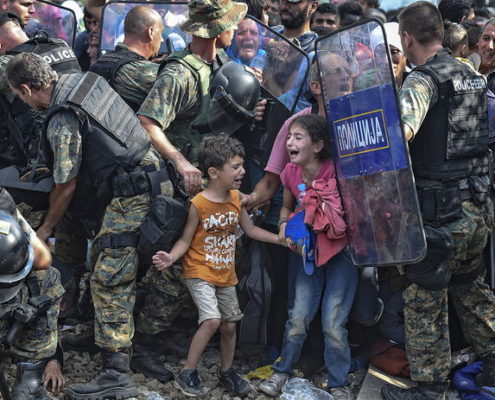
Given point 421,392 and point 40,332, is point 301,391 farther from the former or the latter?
point 40,332

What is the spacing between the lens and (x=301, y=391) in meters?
4.66

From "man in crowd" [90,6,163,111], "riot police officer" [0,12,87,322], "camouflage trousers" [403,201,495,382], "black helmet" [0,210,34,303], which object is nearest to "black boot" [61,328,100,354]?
"riot police officer" [0,12,87,322]

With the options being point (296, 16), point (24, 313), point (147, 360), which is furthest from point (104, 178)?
point (296, 16)

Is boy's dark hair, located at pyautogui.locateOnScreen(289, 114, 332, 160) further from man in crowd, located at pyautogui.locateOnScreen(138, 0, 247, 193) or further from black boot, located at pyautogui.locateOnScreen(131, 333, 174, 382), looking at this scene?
black boot, located at pyautogui.locateOnScreen(131, 333, 174, 382)

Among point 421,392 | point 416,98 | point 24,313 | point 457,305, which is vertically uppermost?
point 416,98

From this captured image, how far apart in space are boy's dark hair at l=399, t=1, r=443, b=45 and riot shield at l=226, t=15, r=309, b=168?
2.42 ft

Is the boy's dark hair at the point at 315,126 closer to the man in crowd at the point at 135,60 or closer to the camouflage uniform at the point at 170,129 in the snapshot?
the camouflage uniform at the point at 170,129

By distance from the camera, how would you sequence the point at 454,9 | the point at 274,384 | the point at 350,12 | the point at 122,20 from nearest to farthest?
the point at 274,384 → the point at 122,20 → the point at 454,9 → the point at 350,12

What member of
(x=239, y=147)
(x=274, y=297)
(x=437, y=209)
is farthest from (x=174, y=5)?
(x=437, y=209)

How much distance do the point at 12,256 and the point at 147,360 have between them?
1.44 metres

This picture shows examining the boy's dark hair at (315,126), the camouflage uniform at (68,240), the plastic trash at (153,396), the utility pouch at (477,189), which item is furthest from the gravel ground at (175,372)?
the boy's dark hair at (315,126)

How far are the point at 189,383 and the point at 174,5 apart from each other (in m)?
2.91

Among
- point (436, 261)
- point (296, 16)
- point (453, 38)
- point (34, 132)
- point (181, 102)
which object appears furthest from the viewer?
point (296, 16)

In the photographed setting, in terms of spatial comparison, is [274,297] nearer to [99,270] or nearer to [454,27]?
[99,270]
